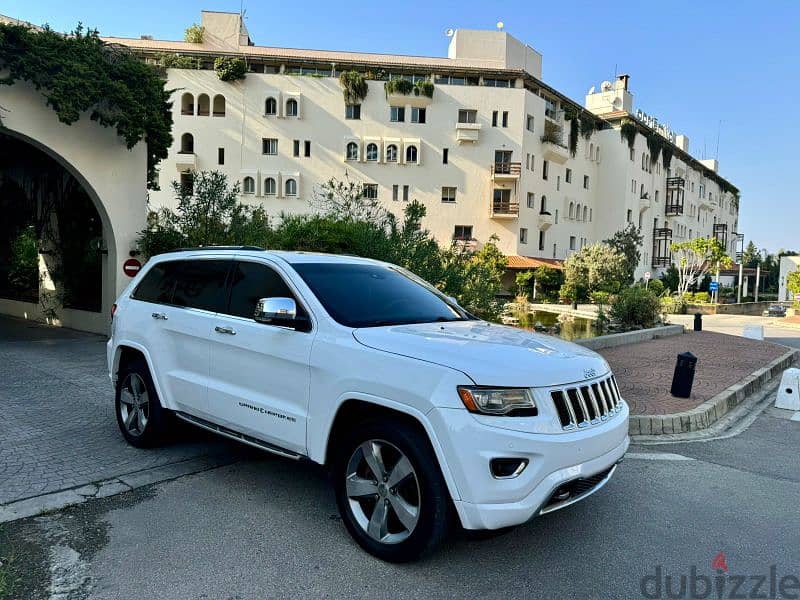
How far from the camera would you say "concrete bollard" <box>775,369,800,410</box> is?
898 centimetres

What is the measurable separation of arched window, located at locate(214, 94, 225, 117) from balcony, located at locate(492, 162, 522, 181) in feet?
68.7

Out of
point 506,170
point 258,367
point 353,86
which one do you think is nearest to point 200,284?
point 258,367

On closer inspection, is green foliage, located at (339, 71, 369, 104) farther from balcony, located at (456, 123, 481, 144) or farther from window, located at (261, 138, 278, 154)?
balcony, located at (456, 123, 481, 144)

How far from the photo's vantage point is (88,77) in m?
12.3

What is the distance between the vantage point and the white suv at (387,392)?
3160 mm

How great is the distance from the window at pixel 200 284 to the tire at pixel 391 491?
6.14 feet

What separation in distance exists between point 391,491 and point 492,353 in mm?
1023

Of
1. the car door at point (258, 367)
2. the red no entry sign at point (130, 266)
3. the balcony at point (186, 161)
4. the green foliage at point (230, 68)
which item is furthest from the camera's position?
the balcony at point (186, 161)

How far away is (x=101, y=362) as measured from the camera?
10695mm

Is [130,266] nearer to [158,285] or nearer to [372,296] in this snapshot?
[158,285]

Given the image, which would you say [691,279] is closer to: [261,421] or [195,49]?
[195,49]

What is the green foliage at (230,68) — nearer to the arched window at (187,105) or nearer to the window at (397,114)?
the arched window at (187,105)

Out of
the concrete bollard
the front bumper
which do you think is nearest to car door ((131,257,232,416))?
the front bumper
